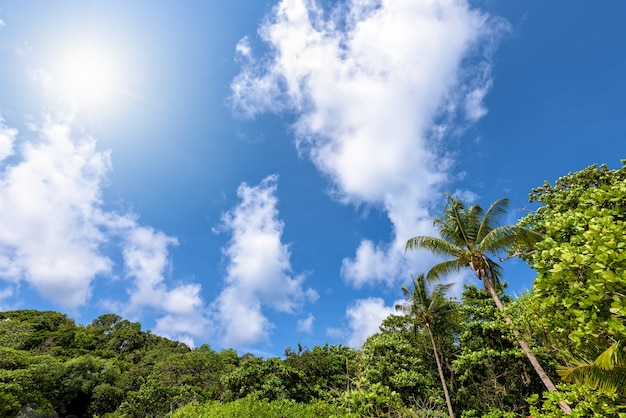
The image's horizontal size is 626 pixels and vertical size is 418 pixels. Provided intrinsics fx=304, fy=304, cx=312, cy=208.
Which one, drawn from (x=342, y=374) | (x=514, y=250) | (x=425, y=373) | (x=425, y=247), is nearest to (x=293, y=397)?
(x=342, y=374)

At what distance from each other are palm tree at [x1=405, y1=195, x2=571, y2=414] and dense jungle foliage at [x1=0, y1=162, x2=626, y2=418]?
15 centimetres

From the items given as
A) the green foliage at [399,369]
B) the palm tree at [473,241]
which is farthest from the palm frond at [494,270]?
the green foliage at [399,369]

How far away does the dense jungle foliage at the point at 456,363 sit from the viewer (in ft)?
12.7

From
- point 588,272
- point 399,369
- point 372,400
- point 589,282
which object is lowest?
point 372,400

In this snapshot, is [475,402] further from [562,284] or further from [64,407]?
[64,407]

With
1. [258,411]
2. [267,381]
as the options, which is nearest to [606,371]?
[258,411]

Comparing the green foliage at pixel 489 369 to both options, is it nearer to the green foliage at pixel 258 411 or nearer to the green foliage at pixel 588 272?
the green foliage at pixel 258 411

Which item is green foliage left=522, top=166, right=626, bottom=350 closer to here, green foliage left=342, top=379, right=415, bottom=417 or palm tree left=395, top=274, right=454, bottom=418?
green foliage left=342, top=379, right=415, bottom=417

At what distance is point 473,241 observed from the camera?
48.0 ft

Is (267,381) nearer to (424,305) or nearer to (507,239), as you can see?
(424,305)

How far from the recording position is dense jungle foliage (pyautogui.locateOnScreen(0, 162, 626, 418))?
3881 millimetres

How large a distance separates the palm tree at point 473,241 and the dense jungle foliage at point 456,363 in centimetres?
15

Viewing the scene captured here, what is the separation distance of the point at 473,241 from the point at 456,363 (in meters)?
6.30

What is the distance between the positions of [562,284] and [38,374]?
32354mm
